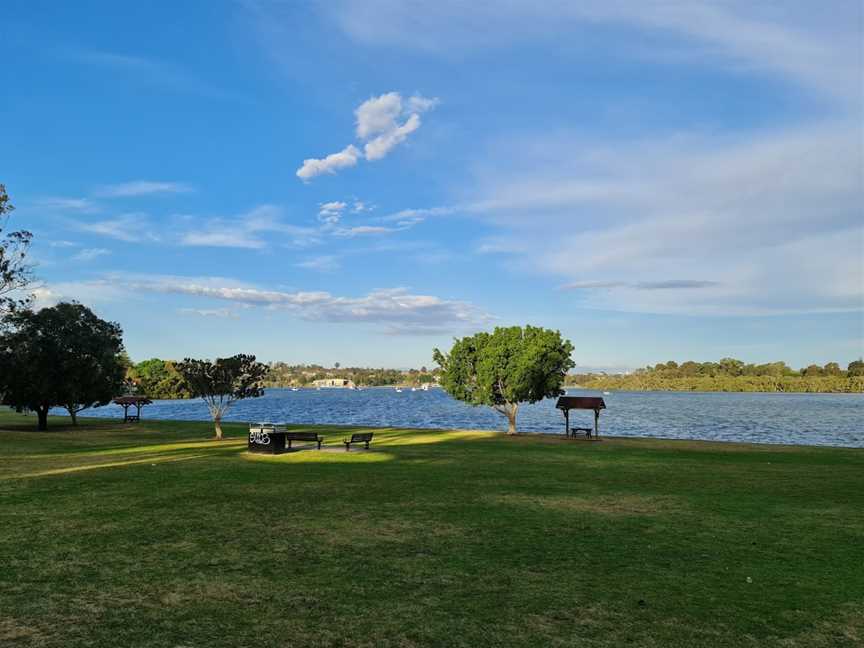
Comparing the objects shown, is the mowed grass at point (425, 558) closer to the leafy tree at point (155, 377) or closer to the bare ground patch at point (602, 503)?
the bare ground patch at point (602, 503)

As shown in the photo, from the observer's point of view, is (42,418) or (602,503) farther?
(42,418)

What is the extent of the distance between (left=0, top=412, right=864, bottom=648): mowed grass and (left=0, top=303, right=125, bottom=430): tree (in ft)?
99.8

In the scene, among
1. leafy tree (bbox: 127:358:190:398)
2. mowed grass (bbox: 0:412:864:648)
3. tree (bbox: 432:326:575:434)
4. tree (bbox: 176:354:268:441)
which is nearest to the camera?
mowed grass (bbox: 0:412:864:648)

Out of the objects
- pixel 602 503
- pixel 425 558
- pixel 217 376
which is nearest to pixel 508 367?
pixel 217 376

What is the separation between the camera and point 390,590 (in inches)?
324

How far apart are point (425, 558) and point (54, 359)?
48.0 metres

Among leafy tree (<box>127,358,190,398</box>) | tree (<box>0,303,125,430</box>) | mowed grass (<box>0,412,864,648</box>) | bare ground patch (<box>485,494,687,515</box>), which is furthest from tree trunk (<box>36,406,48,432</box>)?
leafy tree (<box>127,358,190,398</box>)

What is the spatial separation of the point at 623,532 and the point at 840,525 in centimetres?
493

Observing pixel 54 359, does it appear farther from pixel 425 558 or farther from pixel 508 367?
pixel 425 558

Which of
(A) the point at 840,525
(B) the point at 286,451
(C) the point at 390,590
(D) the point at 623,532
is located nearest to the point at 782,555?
(D) the point at 623,532

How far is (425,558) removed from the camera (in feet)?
32.2

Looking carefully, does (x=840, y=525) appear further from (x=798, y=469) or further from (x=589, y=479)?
(x=798, y=469)

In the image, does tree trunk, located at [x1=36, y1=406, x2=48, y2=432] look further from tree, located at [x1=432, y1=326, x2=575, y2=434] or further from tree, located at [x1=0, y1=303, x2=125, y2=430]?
Result: tree, located at [x1=432, y1=326, x2=575, y2=434]

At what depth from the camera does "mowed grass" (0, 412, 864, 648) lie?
6.91 m
